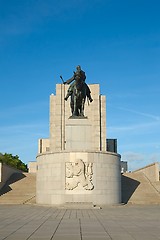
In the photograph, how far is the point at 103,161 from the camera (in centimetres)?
2219

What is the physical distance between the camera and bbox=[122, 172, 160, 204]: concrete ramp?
1032 inches

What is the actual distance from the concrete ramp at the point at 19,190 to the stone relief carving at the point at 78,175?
631cm

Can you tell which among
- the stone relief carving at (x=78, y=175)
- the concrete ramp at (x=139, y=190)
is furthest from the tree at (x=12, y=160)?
the stone relief carving at (x=78, y=175)

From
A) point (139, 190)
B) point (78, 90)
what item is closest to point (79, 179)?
point (78, 90)

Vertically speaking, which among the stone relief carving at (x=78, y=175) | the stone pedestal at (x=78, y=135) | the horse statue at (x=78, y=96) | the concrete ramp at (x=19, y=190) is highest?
the horse statue at (x=78, y=96)

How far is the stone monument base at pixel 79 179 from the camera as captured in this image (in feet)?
68.9

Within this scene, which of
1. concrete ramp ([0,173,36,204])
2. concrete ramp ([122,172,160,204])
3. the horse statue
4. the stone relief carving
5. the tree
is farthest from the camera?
the tree

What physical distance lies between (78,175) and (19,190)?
11.7 m

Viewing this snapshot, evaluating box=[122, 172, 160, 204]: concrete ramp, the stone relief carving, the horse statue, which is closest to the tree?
box=[122, 172, 160, 204]: concrete ramp

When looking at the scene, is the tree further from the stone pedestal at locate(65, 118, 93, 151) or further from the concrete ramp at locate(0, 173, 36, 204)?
the stone pedestal at locate(65, 118, 93, 151)

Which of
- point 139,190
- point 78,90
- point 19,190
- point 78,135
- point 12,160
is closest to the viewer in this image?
point 78,135

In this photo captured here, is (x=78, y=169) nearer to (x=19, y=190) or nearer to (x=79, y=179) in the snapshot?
(x=79, y=179)

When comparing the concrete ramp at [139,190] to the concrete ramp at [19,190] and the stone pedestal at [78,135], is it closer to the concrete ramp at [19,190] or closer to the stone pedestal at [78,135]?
the stone pedestal at [78,135]

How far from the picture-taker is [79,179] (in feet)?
68.8
